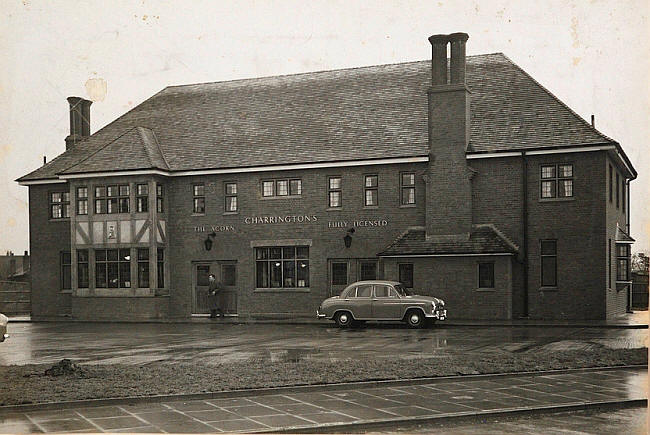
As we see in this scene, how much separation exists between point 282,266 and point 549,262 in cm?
776

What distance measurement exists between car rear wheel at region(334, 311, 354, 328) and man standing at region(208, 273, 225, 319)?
5386 mm

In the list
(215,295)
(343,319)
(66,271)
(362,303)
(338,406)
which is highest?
(66,271)

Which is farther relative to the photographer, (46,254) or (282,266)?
(46,254)

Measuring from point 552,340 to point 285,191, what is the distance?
33.5ft

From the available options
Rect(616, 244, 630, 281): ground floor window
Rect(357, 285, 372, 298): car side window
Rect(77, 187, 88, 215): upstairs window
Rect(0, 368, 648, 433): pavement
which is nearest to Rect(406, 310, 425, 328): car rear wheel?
Rect(357, 285, 372, 298): car side window

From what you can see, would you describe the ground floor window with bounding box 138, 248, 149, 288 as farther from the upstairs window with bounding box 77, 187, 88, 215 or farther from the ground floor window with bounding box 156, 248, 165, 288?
the upstairs window with bounding box 77, 187, 88, 215

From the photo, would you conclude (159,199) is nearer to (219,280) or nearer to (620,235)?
(219,280)

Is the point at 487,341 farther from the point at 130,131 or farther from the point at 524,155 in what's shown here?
the point at 130,131

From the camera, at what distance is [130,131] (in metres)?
24.8


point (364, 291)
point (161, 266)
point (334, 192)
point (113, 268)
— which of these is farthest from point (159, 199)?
point (364, 291)

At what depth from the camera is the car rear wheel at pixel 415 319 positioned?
19.8 metres

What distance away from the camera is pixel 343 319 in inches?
808

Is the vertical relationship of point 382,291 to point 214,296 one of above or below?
above

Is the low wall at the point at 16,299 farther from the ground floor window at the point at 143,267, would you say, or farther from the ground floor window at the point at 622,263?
the ground floor window at the point at 622,263
